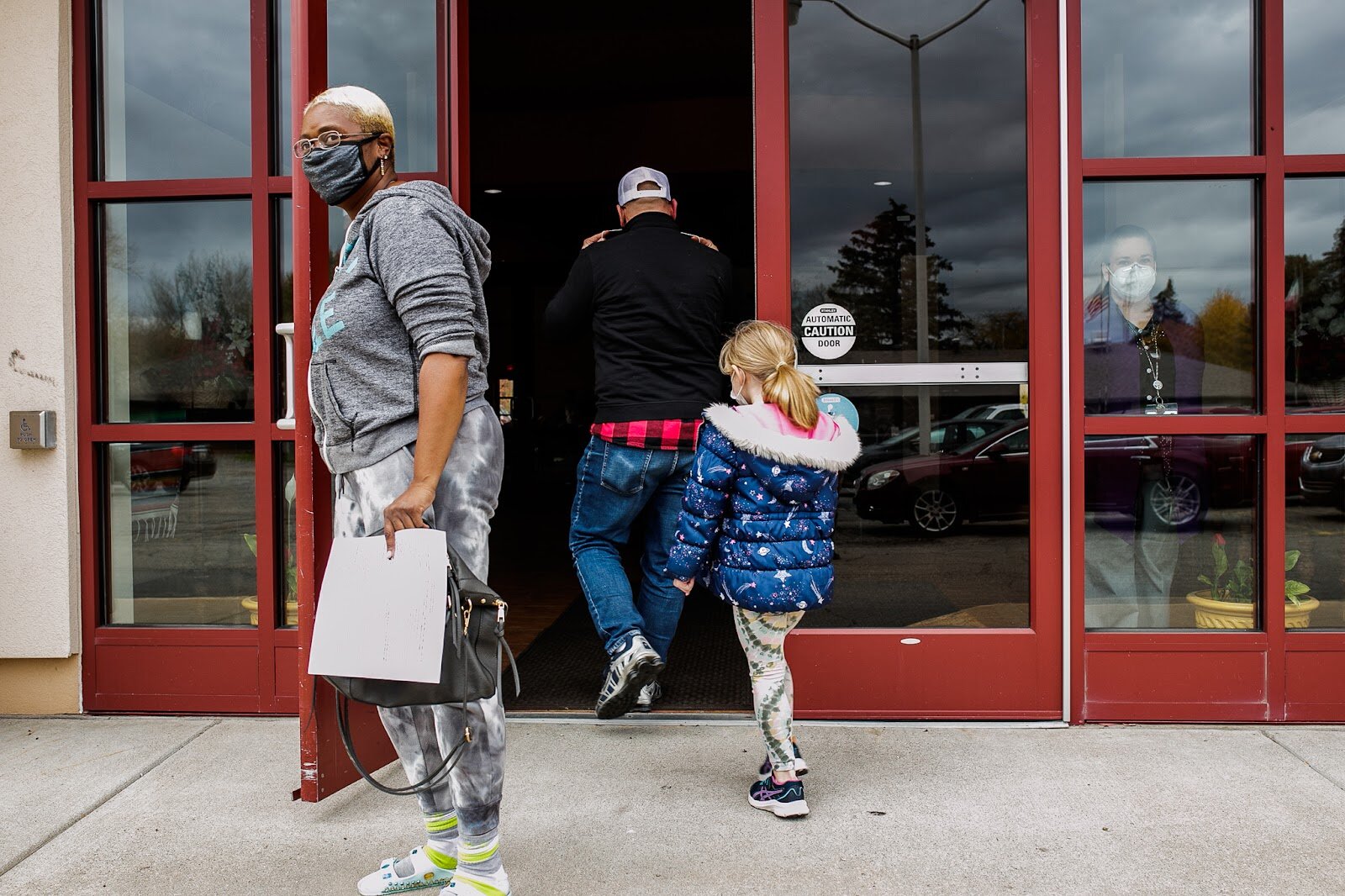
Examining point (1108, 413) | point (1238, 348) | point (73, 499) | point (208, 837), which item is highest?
point (1238, 348)

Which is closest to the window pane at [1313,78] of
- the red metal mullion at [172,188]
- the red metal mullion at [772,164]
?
the red metal mullion at [772,164]

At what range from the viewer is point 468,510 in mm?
2041

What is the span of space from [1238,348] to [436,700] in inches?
112

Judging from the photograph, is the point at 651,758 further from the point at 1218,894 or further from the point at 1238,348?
the point at 1238,348

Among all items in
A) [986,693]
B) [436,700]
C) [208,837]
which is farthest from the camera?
[986,693]

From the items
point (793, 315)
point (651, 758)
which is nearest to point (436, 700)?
point (651, 758)

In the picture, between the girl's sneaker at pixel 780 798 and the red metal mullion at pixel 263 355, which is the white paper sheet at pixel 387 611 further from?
the red metal mullion at pixel 263 355

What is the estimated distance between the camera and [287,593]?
3383 mm

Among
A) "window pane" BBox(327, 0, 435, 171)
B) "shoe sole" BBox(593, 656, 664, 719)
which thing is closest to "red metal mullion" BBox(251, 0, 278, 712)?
"window pane" BBox(327, 0, 435, 171)

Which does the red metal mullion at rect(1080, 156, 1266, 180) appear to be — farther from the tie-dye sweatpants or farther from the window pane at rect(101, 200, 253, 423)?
the window pane at rect(101, 200, 253, 423)

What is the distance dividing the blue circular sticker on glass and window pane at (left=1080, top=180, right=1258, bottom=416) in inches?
30.1

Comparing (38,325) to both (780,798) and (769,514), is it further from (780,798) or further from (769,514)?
(780,798)

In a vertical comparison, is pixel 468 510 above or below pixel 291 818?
above

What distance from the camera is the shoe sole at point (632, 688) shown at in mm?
2947
